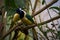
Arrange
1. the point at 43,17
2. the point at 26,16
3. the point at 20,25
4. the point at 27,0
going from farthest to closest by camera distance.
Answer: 1. the point at 43,17
2. the point at 27,0
3. the point at 26,16
4. the point at 20,25

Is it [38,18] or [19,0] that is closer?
[19,0]

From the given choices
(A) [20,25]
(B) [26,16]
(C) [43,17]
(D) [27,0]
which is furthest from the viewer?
(C) [43,17]

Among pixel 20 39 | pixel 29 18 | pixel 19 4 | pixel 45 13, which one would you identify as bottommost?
pixel 20 39

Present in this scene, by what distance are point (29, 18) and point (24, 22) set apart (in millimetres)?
43

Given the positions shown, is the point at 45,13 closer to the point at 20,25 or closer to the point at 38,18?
the point at 38,18

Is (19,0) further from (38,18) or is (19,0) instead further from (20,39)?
(38,18)

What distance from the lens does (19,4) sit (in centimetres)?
84

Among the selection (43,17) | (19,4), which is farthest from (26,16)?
(43,17)

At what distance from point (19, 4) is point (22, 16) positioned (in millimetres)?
278

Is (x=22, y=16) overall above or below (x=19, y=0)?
below

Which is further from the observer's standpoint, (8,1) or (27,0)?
(27,0)

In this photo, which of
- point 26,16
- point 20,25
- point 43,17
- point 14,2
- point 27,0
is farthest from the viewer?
point 43,17

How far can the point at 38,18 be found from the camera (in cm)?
205

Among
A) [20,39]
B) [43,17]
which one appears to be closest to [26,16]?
[20,39]
